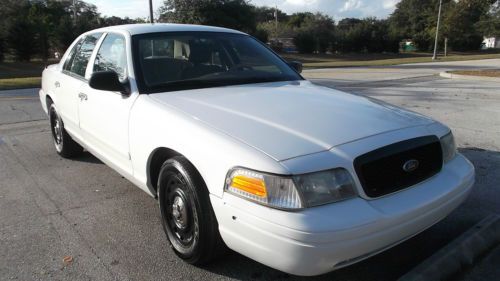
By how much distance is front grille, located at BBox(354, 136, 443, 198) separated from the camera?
2504 millimetres

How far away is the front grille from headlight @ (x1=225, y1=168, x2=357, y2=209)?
136 mm

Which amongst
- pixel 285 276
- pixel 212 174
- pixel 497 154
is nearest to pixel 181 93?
pixel 212 174

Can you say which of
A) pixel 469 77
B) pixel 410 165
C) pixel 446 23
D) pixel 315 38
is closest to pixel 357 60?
pixel 315 38

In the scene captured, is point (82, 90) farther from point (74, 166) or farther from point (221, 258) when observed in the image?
point (221, 258)

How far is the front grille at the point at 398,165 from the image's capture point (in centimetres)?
250

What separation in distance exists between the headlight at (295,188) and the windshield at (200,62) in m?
1.45

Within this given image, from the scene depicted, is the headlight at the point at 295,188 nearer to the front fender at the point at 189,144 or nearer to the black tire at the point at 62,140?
the front fender at the point at 189,144

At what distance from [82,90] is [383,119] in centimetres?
296

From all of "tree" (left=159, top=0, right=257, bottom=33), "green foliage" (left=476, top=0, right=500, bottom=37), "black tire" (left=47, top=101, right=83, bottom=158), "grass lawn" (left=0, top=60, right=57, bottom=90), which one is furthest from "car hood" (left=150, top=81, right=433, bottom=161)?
"green foliage" (left=476, top=0, right=500, bottom=37)

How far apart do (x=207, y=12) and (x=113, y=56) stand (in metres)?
35.4

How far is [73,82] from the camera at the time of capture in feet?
15.6

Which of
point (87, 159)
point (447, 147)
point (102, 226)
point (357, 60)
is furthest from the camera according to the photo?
point (357, 60)

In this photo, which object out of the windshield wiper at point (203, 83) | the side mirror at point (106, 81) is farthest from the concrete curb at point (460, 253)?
the side mirror at point (106, 81)

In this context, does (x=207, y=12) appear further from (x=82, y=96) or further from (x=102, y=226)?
(x=102, y=226)
